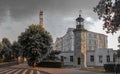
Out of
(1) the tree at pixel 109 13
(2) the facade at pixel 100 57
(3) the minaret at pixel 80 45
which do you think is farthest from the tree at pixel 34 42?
(1) the tree at pixel 109 13

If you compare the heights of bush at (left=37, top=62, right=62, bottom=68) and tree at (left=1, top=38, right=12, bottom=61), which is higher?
tree at (left=1, top=38, right=12, bottom=61)

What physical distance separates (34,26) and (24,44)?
182 inches

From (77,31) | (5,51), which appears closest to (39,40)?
(77,31)

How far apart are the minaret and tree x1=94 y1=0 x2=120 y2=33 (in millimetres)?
46981

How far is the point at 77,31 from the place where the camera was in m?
70.3

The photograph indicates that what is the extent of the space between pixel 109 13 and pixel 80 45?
1914 inches

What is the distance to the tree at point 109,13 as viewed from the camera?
64.6 ft

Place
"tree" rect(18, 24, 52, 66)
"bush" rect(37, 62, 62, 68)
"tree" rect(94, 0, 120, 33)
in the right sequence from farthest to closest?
"bush" rect(37, 62, 62, 68) < "tree" rect(18, 24, 52, 66) < "tree" rect(94, 0, 120, 33)

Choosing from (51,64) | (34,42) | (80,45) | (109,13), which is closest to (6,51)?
(51,64)

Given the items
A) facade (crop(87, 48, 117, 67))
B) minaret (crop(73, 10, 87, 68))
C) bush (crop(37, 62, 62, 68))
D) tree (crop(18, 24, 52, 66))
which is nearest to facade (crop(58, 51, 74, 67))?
facade (crop(87, 48, 117, 67))

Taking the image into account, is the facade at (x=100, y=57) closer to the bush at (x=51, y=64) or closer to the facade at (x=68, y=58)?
the facade at (x=68, y=58)

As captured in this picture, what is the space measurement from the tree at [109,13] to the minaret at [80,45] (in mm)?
46981

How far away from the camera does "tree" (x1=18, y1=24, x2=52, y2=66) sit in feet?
200

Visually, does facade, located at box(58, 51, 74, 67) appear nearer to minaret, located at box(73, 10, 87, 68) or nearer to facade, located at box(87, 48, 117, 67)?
facade, located at box(87, 48, 117, 67)
